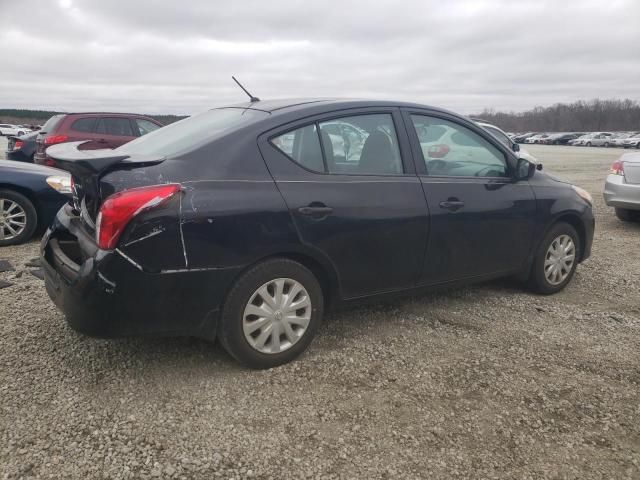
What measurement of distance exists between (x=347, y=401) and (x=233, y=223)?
1144 millimetres

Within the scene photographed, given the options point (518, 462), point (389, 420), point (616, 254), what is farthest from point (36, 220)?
point (616, 254)

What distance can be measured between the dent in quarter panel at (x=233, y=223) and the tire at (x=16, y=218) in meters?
4.11

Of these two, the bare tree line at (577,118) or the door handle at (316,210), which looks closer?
the door handle at (316,210)

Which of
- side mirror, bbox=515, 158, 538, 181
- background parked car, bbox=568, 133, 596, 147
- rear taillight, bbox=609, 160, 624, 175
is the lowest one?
rear taillight, bbox=609, 160, 624, 175

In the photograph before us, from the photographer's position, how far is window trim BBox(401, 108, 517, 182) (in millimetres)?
3738

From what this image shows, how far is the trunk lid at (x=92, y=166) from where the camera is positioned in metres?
2.85

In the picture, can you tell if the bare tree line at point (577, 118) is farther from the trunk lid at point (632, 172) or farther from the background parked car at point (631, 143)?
the trunk lid at point (632, 172)

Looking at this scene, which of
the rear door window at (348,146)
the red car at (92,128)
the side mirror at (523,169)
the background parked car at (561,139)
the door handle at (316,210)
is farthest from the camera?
the background parked car at (561,139)

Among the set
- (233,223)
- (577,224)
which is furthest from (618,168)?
(233,223)

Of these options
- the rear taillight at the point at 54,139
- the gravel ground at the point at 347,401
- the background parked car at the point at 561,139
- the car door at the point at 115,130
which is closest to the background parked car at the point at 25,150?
the rear taillight at the point at 54,139

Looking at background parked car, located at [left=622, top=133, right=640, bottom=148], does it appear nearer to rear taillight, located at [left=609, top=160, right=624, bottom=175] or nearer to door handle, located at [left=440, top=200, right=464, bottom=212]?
rear taillight, located at [left=609, top=160, right=624, bottom=175]

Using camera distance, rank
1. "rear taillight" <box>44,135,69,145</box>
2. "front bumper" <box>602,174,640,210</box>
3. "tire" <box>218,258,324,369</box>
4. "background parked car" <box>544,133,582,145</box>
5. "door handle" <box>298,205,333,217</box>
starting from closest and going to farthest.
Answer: "tire" <box>218,258,324,369</box> < "door handle" <box>298,205,333,217</box> < "front bumper" <box>602,174,640,210</box> < "rear taillight" <box>44,135,69,145</box> < "background parked car" <box>544,133,582,145</box>

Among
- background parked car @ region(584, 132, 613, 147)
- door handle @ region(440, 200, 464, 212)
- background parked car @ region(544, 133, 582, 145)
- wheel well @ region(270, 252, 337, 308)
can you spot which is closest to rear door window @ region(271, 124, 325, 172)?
wheel well @ region(270, 252, 337, 308)

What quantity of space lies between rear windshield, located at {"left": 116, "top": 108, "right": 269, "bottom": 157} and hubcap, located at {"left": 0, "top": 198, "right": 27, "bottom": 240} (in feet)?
9.96
